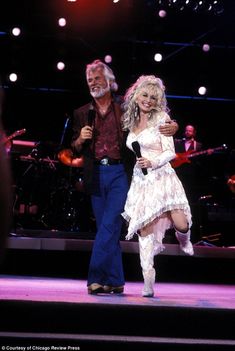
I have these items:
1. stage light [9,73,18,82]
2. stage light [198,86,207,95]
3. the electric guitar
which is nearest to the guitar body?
the electric guitar

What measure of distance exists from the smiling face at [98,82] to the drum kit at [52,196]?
5774mm

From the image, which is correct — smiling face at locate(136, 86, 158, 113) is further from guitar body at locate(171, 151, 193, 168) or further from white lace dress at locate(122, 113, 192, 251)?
guitar body at locate(171, 151, 193, 168)

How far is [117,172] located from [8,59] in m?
8.37

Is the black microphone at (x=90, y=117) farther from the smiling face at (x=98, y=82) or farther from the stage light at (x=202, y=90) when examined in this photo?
the stage light at (x=202, y=90)

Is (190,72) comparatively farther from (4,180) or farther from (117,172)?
(4,180)

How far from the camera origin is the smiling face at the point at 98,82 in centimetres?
535

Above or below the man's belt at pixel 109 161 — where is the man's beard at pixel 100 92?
above

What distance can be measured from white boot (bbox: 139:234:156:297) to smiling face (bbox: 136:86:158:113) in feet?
3.30

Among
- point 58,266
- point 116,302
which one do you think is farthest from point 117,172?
point 58,266

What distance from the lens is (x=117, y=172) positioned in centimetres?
526

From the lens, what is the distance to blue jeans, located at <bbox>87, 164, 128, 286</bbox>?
523 cm

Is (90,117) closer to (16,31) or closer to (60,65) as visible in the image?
(16,31)

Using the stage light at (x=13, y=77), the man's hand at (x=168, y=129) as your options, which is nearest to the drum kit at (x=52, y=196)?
the stage light at (x=13, y=77)

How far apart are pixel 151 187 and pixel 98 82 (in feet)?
3.28
